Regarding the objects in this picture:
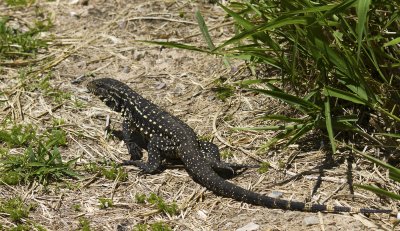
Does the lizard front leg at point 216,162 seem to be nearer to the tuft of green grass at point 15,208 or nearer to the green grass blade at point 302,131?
the green grass blade at point 302,131

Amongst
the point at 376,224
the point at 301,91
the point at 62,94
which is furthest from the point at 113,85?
the point at 376,224

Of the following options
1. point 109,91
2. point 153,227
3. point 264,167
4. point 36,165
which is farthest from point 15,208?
point 264,167

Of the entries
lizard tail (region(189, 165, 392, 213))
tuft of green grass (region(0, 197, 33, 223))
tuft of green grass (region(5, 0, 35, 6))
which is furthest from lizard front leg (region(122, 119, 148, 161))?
tuft of green grass (region(5, 0, 35, 6))

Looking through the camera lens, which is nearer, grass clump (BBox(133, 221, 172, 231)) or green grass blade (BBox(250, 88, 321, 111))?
grass clump (BBox(133, 221, 172, 231))

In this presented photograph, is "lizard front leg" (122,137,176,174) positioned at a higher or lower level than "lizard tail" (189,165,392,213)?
lower

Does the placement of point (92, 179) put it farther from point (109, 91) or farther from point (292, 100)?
point (292, 100)

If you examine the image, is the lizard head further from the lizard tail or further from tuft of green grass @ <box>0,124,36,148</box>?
the lizard tail

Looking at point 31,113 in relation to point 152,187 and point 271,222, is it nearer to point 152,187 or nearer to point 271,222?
point 152,187
